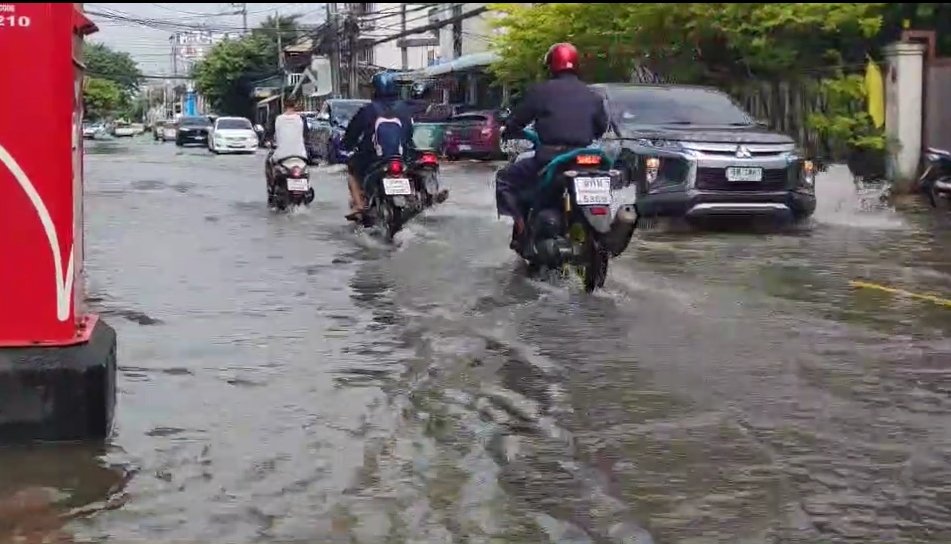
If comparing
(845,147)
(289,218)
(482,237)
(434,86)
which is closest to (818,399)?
(482,237)

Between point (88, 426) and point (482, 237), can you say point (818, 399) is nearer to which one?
point (88, 426)

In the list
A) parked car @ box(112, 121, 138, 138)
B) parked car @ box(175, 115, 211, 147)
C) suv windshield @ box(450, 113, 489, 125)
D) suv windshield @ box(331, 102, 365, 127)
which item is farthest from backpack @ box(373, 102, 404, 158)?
parked car @ box(112, 121, 138, 138)

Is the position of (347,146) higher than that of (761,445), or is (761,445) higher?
(347,146)

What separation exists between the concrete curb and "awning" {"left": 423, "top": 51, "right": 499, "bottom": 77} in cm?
1788

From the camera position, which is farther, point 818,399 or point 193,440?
point 818,399

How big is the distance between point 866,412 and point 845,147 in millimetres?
12675

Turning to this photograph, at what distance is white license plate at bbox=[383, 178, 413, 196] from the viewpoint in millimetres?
12328

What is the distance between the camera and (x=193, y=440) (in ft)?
17.5

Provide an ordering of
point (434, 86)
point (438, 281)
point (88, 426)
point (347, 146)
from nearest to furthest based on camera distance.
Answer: point (88, 426)
point (438, 281)
point (347, 146)
point (434, 86)

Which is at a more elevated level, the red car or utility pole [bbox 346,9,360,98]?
utility pole [bbox 346,9,360,98]

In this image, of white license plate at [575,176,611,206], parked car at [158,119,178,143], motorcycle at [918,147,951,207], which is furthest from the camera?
parked car at [158,119,178,143]

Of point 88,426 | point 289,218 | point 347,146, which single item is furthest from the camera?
point 289,218

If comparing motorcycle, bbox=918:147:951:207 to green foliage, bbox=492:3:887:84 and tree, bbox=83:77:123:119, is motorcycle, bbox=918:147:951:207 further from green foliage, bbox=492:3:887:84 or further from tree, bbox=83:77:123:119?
tree, bbox=83:77:123:119

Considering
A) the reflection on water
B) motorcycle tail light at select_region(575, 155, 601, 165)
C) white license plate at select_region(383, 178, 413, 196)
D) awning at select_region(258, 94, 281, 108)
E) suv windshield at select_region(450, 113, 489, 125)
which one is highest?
awning at select_region(258, 94, 281, 108)
